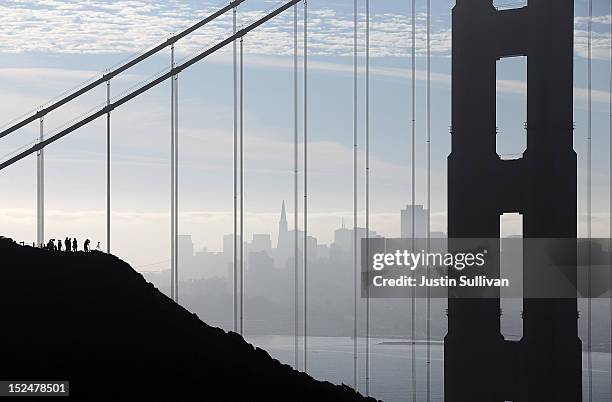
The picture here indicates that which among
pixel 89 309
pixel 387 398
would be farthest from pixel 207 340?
pixel 387 398

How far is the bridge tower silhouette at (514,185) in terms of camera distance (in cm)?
3222

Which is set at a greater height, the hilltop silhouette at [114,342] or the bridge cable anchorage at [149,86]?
the bridge cable anchorage at [149,86]

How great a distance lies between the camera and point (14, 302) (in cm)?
2952

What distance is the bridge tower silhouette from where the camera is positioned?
32219mm

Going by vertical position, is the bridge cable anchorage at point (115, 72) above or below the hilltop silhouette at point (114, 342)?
above

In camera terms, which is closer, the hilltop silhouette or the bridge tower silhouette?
the hilltop silhouette

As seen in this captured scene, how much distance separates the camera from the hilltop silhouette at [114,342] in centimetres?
2639

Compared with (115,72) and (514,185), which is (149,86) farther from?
(514,185)

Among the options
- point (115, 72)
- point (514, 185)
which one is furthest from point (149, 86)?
point (514, 185)

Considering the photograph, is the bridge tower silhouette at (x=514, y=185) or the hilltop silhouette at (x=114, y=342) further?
the bridge tower silhouette at (x=514, y=185)

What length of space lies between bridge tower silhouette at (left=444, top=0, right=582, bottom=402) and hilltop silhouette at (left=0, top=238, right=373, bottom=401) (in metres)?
5.02

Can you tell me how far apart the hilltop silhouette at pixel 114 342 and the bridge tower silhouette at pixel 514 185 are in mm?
5018

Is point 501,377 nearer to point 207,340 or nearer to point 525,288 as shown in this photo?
point 525,288

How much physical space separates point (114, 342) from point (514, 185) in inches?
608
